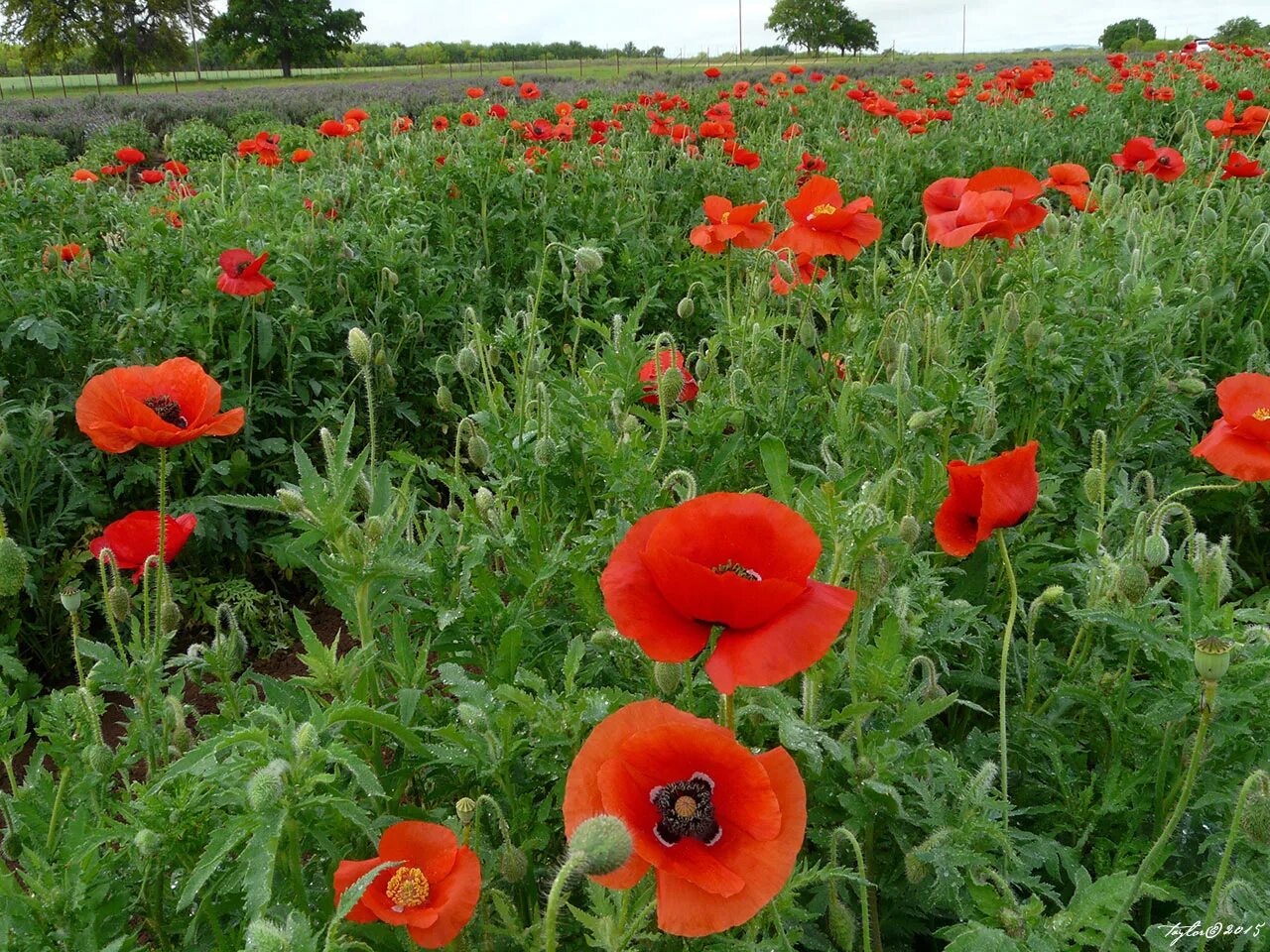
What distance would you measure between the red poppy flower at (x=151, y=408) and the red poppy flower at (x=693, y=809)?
40.3 inches

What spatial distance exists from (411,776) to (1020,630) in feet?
4.43

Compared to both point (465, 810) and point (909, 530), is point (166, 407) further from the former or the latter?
point (909, 530)

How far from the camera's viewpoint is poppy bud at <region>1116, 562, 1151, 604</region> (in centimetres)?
140

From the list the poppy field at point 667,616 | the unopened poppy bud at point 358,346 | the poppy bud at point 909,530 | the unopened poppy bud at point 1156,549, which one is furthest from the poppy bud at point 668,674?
the unopened poppy bud at point 358,346

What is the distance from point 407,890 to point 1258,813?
3.25 ft

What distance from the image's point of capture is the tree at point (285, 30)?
4297cm

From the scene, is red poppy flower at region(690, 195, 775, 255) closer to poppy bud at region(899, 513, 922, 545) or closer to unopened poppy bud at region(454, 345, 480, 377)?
unopened poppy bud at region(454, 345, 480, 377)

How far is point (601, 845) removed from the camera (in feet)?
2.71

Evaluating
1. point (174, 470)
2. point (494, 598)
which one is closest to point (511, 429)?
point (494, 598)

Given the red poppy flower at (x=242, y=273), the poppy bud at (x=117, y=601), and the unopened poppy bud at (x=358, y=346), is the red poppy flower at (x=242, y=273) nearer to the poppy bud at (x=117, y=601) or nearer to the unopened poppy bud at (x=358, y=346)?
the unopened poppy bud at (x=358, y=346)

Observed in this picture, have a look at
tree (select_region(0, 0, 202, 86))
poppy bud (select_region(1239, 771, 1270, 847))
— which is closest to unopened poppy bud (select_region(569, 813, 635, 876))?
poppy bud (select_region(1239, 771, 1270, 847))

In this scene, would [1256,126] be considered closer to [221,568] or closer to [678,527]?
[678,527]

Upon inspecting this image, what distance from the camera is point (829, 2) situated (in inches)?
1955

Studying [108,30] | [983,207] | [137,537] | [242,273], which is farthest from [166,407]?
[108,30]
